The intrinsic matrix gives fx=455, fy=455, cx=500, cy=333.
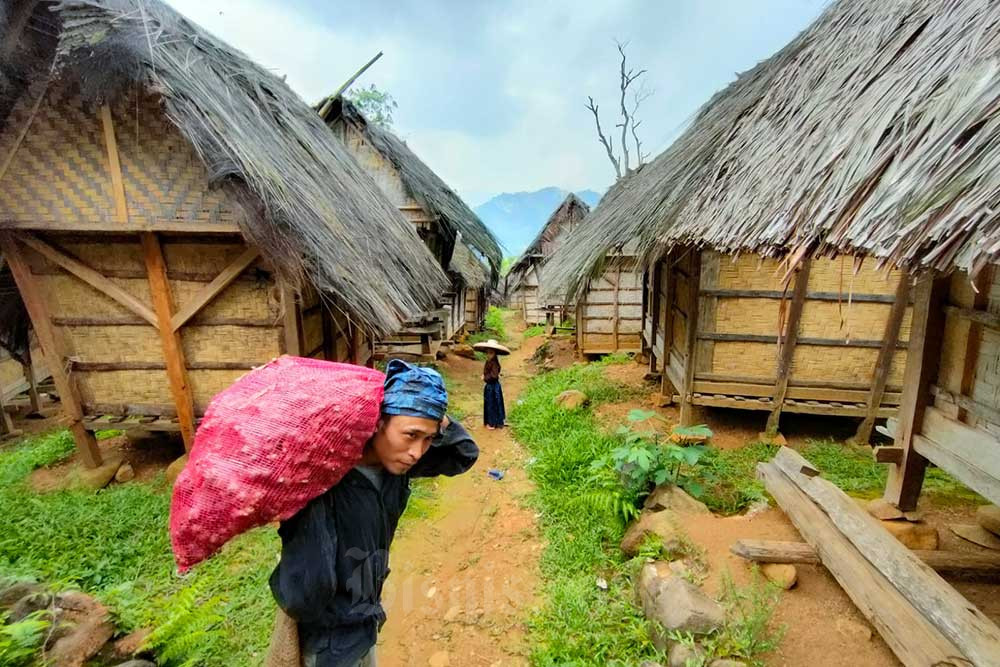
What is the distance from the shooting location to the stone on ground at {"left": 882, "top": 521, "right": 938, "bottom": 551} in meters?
3.38

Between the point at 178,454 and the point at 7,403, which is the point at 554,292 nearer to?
the point at 178,454

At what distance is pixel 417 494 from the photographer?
17.7 ft

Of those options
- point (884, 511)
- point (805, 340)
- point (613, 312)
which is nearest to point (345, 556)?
point (884, 511)

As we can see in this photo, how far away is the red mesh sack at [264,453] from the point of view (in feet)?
3.97

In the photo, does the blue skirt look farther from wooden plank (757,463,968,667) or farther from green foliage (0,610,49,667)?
green foliage (0,610,49,667)

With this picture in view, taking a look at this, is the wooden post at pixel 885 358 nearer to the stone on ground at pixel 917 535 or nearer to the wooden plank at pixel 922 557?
the stone on ground at pixel 917 535

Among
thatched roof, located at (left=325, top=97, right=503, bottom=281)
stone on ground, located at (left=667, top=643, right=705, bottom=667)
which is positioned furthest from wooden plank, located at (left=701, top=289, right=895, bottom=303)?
thatched roof, located at (left=325, top=97, right=503, bottom=281)

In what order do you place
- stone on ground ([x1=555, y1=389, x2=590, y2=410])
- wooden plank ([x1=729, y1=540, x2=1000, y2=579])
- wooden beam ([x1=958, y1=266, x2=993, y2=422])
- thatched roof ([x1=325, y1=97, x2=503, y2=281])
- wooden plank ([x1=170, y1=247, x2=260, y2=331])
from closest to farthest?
wooden beam ([x1=958, y1=266, x2=993, y2=422]) < wooden plank ([x1=729, y1=540, x2=1000, y2=579]) < wooden plank ([x1=170, y1=247, x2=260, y2=331]) < stone on ground ([x1=555, y1=389, x2=590, y2=410]) < thatched roof ([x1=325, y1=97, x2=503, y2=281])

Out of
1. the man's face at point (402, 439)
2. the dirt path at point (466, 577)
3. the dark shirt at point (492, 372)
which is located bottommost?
the dirt path at point (466, 577)

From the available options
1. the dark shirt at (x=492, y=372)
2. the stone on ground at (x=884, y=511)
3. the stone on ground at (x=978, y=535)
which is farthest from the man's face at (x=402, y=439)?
the dark shirt at (x=492, y=372)

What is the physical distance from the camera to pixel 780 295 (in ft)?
17.9

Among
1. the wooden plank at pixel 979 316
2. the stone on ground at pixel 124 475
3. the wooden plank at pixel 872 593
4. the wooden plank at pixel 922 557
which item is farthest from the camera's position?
the stone on ground at pixel 124 475

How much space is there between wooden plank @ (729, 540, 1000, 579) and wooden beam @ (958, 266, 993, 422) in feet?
3.10

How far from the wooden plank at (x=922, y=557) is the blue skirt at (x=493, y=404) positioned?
176 inches
